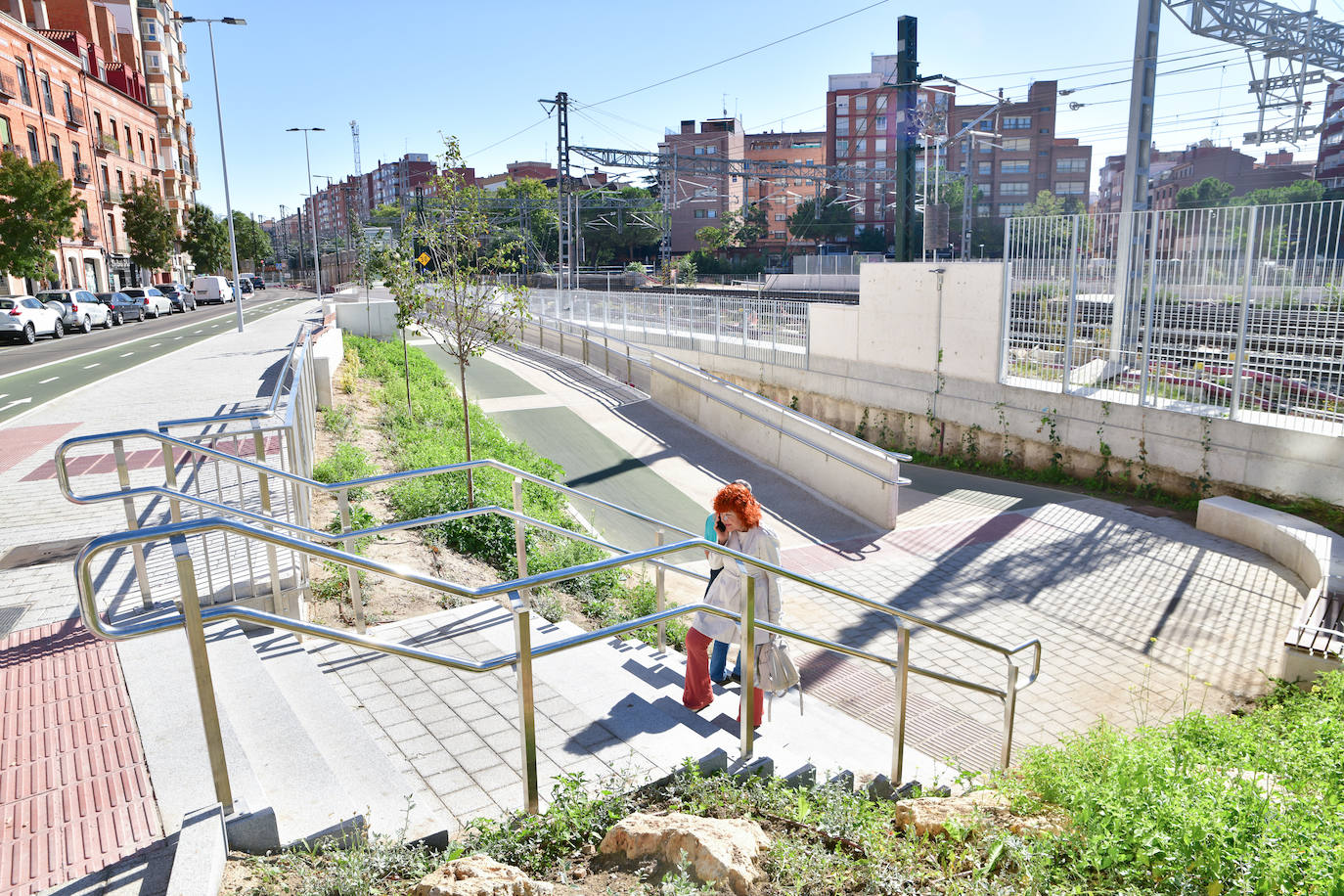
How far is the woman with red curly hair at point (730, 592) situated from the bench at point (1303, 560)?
14.4 feet

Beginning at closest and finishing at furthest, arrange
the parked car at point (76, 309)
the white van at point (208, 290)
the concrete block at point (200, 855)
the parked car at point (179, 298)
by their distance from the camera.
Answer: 1. the concrete block at point (200, 855)
2. the parked car at point (76, 309)
3. the parked car at point (179, 298)
4. the white van at point (208, 290)

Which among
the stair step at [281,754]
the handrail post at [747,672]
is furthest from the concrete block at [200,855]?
the handrail post at [747,672]

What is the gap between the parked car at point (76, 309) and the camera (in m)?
31.3

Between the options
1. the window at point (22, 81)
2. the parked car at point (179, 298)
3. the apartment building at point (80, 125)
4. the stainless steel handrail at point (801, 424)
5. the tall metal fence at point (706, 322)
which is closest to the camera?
the stainless steel handrail at point (801, 424)

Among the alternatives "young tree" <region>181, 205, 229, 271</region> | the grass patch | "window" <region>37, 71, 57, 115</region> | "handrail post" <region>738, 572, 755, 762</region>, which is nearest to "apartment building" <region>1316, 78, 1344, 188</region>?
the grass patch

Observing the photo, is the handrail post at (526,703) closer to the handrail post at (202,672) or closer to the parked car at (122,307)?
the handrail post at (202,672)

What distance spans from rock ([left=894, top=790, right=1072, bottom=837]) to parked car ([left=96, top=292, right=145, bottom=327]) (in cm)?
4139

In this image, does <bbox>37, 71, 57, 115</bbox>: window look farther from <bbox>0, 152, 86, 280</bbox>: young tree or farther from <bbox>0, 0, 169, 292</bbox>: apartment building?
<bbox>0, 152, 86, 280</bbox>: young tree

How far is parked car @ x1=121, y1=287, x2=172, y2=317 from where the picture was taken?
4022 centimetres

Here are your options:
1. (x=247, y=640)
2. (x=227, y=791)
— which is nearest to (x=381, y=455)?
(x=247, y=640)

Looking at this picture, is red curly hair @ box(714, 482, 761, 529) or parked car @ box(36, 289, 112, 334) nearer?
red curly hair @ box(714, 482, 761, 529)

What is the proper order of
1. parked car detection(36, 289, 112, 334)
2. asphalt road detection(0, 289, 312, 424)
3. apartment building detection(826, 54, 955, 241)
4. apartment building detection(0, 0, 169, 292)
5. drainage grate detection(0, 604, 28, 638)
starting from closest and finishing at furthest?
1. drainage grate detection(0, 604, 28, 638)
2. asphalt road detection(0, 289, 312, 424)
3. parked car detection(36, 289, 112, 334)
4. apartment building detection(0, 0, 169, 292)
5. apartment building detection(826, 54, 955, 241)

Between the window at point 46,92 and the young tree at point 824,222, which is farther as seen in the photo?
the young tree at point 824,222

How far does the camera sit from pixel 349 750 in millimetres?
3750
